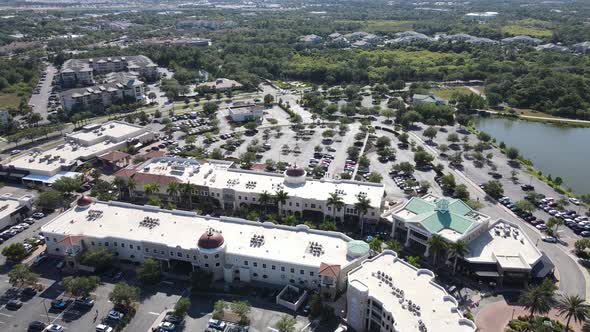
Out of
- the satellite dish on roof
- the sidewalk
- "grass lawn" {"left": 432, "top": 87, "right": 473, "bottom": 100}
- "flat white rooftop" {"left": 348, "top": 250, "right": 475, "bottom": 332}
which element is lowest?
the sidewalk

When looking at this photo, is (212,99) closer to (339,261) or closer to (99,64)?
(99,64)

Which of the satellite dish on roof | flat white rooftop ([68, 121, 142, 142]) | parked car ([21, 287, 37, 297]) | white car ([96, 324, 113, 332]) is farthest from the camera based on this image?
flat white rooftop ([68, 121, 142, 142])

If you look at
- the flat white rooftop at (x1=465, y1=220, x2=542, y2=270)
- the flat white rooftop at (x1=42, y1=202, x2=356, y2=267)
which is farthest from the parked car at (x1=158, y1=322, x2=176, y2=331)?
the flat white rooftop at (x1=465, y1=220, x2=542, y2=270)

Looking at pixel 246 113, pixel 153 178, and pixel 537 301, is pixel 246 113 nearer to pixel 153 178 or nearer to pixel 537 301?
pixel 153 178

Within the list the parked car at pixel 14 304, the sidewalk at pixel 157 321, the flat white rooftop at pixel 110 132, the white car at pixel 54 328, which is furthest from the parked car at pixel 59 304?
the flat white rooftop at pixel 110 132

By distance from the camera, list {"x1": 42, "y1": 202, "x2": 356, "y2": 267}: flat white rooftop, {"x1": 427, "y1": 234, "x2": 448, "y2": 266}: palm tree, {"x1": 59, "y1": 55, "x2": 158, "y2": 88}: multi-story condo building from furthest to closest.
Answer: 1. {"x1": 59, "y1": 55, "x2": 158, "y2": 88}: multi-story condo building
2. {"x1": 42, "y1": 202, "x2": 356, "y2": 267}: flat white rooftop
3. {"x1": 427, "y1": 234, "x2": 448, "y2": 266}: palm tree

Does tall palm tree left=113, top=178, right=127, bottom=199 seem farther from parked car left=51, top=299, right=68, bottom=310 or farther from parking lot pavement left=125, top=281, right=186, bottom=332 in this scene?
parked car left=51, top=299, right=68, bottom=310

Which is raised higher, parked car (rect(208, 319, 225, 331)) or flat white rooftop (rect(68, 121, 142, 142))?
flat white rooftop (rect(68, 121, 142, 142))

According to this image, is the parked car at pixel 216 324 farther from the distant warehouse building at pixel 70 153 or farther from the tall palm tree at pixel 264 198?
the distant warehouse building at pixel 70 153
